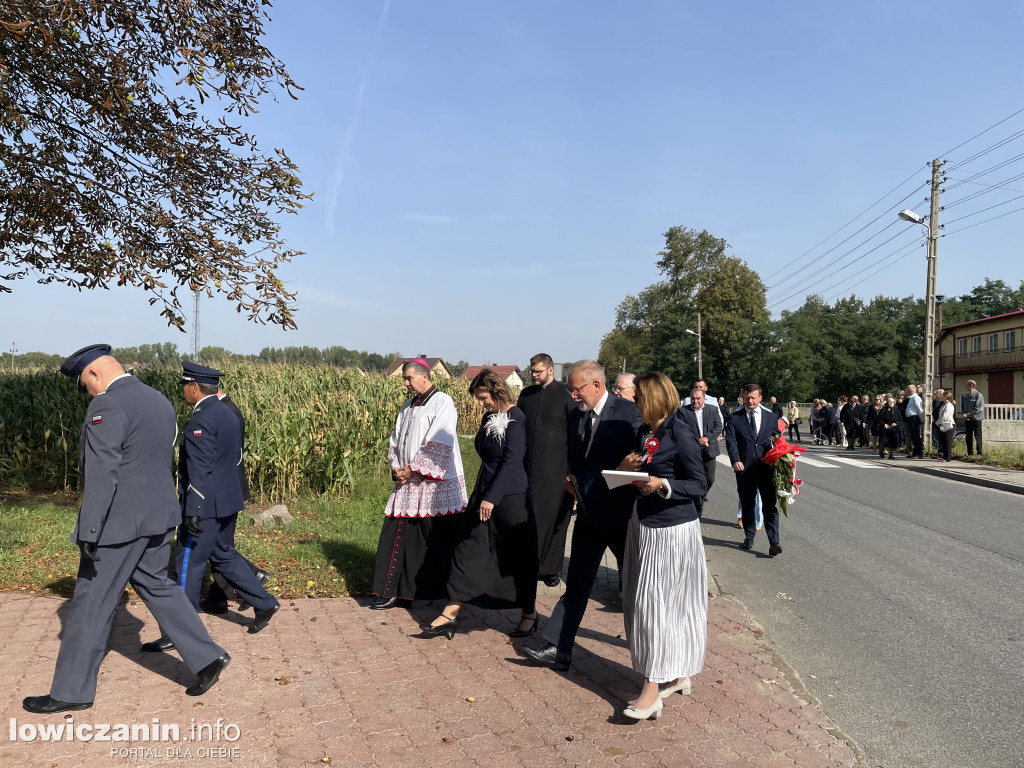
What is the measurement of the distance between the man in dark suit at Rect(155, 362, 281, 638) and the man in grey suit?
95cm

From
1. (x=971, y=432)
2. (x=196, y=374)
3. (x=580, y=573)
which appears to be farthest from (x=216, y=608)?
(x=971, y=432)

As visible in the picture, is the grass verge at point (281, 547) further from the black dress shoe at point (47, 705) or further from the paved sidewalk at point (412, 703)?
the black dress shoe at point (47, 705)

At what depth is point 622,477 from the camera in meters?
4.00

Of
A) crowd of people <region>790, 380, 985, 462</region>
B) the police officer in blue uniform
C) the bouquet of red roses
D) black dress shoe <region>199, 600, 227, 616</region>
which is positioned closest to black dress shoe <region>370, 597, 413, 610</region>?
the police officer in blue uniform

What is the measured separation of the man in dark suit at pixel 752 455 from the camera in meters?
8.43

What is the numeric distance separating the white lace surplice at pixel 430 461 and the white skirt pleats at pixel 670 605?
193cm

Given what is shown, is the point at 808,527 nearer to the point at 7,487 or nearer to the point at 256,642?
the point at 256,642

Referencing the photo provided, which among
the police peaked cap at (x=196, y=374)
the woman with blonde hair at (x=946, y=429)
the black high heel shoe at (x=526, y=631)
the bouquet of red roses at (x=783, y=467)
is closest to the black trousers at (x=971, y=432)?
the woman with blonde hair at (x=946, y=429)

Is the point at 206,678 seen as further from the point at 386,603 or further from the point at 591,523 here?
the point at 591,523

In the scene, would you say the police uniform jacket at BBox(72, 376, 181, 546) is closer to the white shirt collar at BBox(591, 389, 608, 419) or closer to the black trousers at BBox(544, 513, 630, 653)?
the black trousers at BBox(544, 513, 630, 653)

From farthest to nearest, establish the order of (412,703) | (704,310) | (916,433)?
1. (704,310)
2. (916,433)
3. (412,703)

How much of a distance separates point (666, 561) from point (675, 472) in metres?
0.48

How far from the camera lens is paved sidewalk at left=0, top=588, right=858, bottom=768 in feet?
11.6

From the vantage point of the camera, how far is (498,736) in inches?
147
